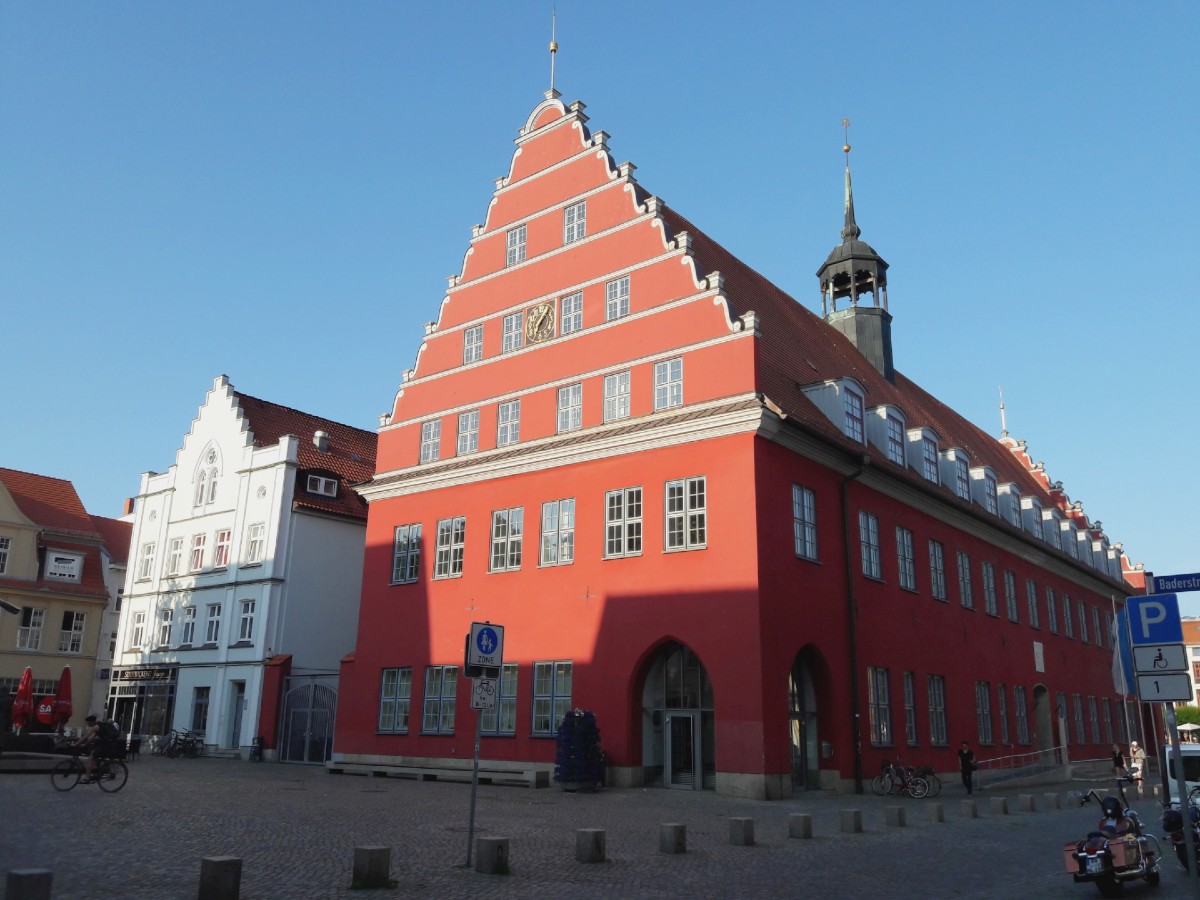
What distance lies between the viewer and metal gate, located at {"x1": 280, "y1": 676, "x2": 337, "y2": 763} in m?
36.2

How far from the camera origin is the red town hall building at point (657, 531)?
25.3 metres

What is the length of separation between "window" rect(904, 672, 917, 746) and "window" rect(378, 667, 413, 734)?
1485 cm

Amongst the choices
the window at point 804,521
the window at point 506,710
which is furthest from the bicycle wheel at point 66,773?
the window at point 804,521

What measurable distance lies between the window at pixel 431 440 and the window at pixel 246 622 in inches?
441

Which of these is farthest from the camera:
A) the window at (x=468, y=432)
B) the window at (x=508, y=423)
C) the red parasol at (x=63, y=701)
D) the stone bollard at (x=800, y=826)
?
the red parasol at (x=63, y=701)

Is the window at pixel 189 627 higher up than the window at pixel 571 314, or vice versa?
the window at pixel 571 314

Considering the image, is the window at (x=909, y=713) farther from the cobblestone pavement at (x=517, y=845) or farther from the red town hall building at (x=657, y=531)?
the cobblestone pavement at (x=517, y=845)

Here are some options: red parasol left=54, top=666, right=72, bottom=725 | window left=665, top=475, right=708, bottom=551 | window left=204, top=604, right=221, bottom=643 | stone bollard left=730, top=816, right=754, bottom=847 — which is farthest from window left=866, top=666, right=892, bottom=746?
Answer: window left=204, top=604, right=221, bottom=643

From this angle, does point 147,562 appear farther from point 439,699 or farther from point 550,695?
point 550,695

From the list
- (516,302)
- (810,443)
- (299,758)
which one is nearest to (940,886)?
(810,443)

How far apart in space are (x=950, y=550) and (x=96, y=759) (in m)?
26.5

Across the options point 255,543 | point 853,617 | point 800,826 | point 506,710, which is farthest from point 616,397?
point 255,543

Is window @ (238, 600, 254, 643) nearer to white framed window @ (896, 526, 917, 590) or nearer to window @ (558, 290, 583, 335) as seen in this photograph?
window @ (558, 290, 583, 335)

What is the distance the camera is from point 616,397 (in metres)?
28.5
